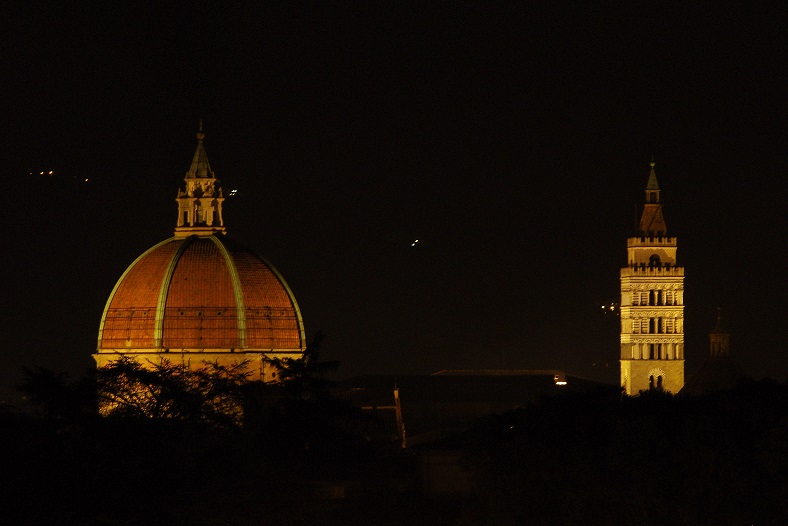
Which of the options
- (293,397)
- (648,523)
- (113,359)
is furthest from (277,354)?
(648,523)

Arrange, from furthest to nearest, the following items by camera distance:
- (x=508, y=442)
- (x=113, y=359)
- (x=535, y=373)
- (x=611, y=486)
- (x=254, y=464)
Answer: (x=535, y=373) → (x=113, y=359) → (x=254, y=464) → (x=508, y=442) → (x=611, y=486)

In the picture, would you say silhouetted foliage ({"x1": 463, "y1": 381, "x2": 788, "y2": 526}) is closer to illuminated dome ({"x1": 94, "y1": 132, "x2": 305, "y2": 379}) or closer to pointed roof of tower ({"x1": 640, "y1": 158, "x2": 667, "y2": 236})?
illuminated dome ({"x1": 94, "y1": 132, "x2": 305, "y2": 379})

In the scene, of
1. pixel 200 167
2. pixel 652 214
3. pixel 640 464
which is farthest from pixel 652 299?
pixel 640 464

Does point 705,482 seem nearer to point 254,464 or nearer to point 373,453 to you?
point 254,464

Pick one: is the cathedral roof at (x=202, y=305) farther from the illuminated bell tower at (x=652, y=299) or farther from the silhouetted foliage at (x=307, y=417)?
the illuminated bell tower at (x=652, y=299)

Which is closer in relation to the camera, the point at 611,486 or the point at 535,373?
the point at 611,486

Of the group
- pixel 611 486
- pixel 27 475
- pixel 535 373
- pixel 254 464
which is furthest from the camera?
pixel 535 373
